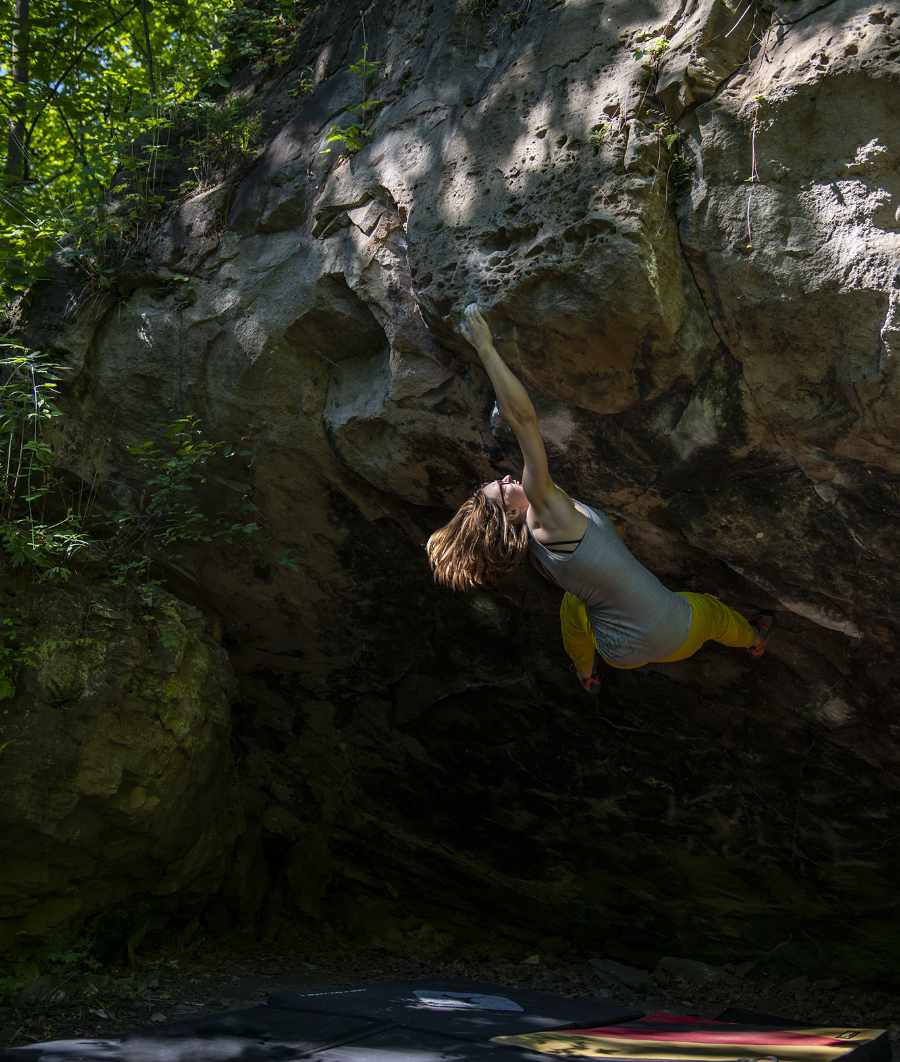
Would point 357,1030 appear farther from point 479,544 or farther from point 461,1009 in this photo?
point 479,544

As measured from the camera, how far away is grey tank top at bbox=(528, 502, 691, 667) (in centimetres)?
361

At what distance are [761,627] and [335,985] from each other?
3.03 meters

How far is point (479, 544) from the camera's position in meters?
3.60

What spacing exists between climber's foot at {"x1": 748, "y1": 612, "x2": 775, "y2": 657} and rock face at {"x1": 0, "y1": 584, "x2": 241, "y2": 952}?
9.01 ft

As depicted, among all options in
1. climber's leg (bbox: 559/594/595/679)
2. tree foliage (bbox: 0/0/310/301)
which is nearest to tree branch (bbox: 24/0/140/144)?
tree foliage (bbox: 0/0/310/301)

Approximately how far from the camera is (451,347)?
390cm

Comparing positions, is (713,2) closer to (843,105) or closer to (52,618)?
(843,105)

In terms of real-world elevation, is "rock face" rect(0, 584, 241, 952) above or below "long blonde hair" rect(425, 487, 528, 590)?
below

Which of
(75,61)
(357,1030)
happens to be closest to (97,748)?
(357,1030)

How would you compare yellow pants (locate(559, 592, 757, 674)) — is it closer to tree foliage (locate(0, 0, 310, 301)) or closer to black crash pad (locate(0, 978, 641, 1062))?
black crash pad (locate(0, 978, 641, 1062))

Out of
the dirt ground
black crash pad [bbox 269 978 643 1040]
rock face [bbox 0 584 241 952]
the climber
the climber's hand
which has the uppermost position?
the climber's hand

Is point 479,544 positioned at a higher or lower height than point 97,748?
higher

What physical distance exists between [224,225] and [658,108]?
7.40ft

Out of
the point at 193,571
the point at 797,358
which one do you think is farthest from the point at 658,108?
the point at 193,571
